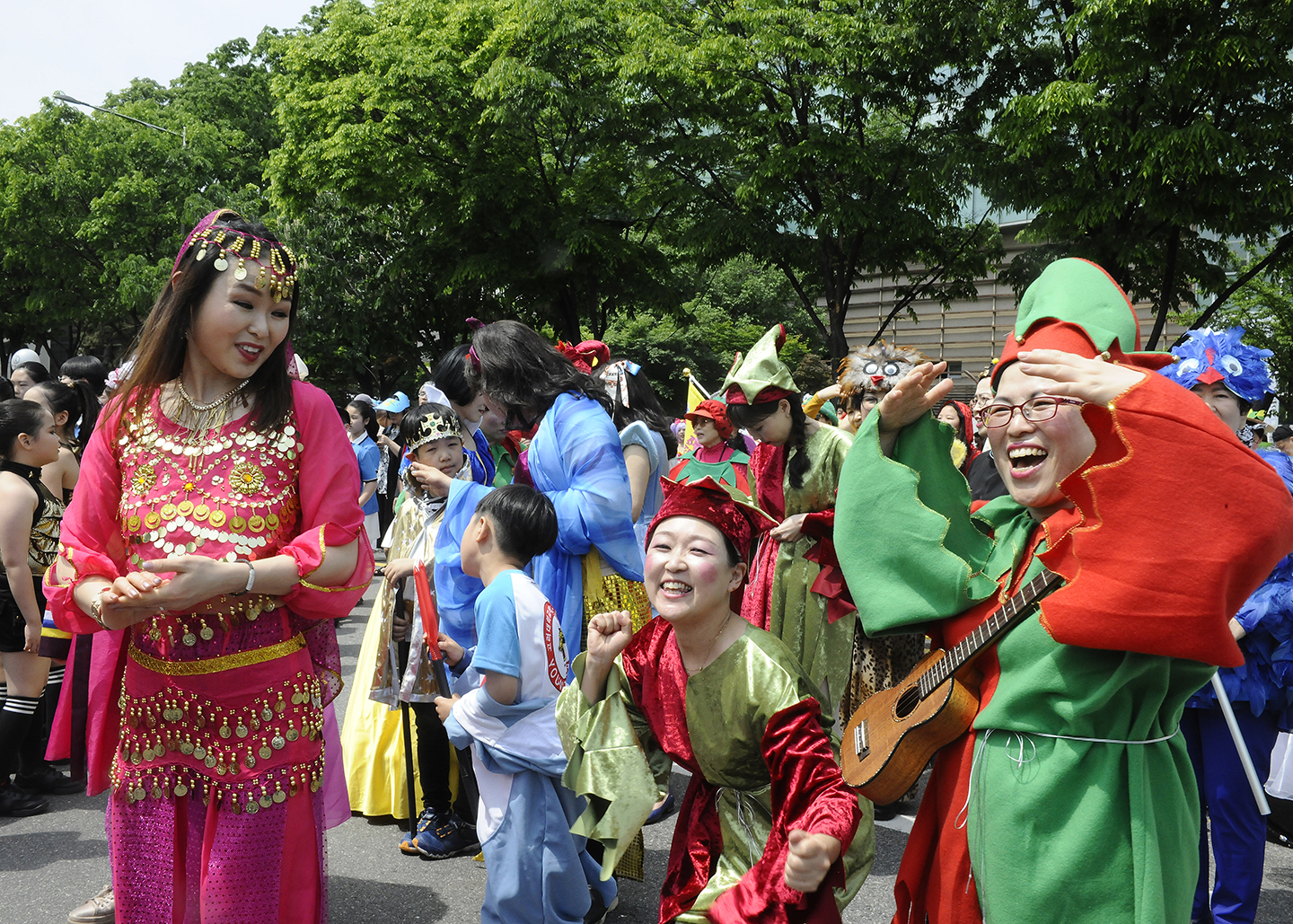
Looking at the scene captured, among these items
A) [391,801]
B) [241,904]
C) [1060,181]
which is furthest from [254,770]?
[1060,181]

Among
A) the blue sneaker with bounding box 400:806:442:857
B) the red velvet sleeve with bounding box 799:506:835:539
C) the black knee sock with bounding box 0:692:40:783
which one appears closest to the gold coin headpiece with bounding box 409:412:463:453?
the blue sneaker with bounding box 400:806:442:857

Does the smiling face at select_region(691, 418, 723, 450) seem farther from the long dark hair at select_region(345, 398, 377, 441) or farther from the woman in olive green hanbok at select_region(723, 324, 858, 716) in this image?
the long dark hair at select_region(345, 398, 377, 441)

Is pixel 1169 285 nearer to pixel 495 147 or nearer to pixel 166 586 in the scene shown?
A: pixel 495 147

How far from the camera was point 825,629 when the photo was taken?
4582 mm

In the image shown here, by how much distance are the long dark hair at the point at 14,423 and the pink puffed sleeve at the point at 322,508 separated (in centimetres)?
267

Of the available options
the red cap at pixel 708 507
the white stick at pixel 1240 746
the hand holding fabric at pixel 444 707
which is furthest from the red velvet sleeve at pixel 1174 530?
the hand holding fabric at pixel 444 707

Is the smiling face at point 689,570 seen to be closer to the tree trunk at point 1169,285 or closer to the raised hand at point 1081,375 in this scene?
the raised hand at point 1081,375

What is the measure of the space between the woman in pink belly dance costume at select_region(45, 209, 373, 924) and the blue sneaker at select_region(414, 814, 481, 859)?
169 centimetres

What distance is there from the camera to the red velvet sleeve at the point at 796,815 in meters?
2.14

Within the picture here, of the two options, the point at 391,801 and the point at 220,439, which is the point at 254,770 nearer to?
the point at 220,439

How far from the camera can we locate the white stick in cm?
294

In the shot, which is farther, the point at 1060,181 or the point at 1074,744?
the point at 1060,181

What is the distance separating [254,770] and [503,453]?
2.72m

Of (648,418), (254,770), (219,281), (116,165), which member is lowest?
(254,770)
